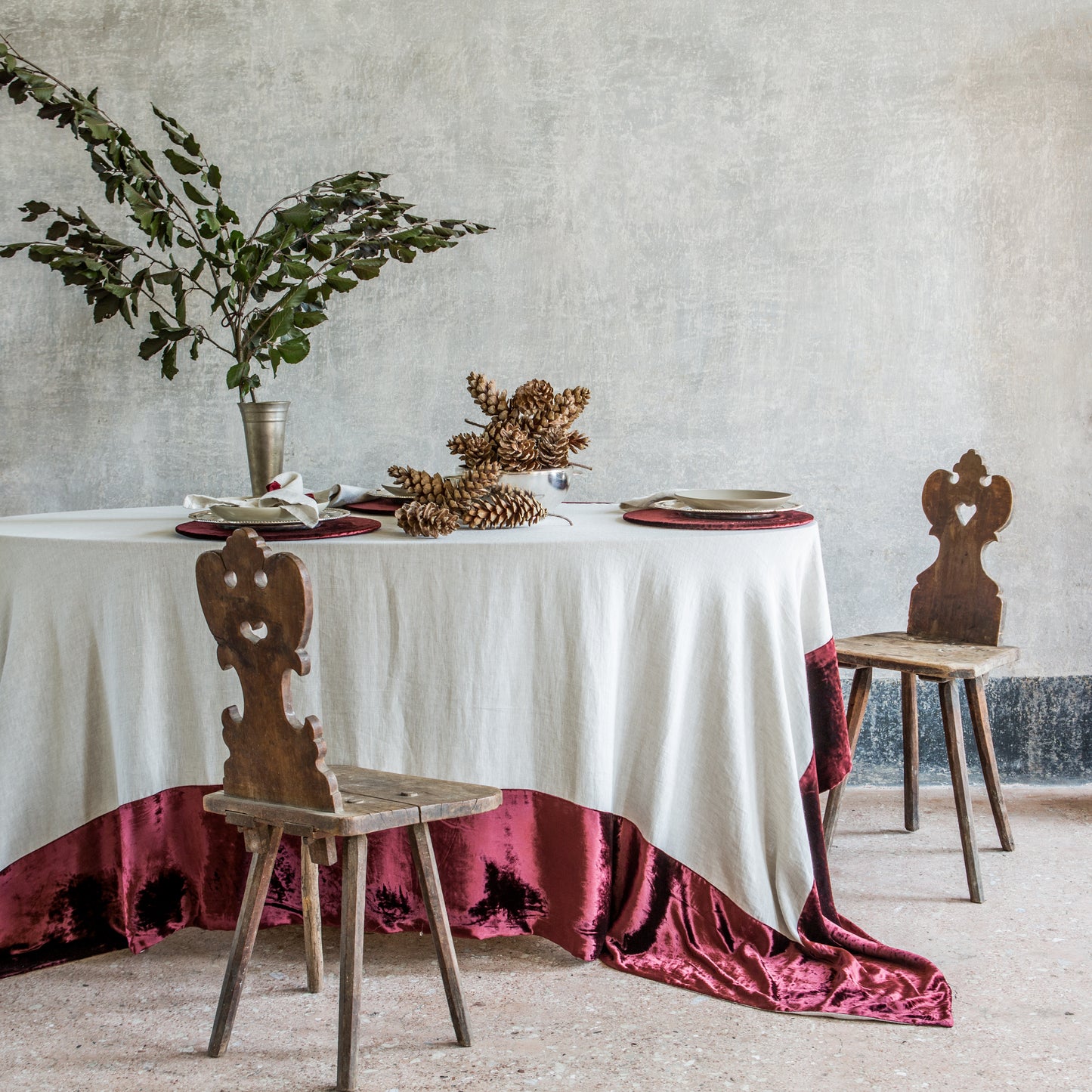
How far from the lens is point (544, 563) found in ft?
6.73

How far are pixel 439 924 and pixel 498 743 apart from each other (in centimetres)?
36

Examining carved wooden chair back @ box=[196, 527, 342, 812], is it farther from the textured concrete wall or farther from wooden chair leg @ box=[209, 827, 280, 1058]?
the textured concrete wall

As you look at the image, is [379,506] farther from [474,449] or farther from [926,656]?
[926,656]

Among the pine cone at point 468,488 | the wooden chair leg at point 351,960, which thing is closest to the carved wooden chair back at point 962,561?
the pine cone at point 468,488

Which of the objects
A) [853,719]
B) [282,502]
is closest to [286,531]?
[282,502]

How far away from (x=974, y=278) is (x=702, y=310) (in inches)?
31.2

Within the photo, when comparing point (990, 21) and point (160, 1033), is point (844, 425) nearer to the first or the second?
point (990, 21)

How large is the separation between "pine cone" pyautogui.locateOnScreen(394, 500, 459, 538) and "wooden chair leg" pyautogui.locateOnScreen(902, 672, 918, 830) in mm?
1229

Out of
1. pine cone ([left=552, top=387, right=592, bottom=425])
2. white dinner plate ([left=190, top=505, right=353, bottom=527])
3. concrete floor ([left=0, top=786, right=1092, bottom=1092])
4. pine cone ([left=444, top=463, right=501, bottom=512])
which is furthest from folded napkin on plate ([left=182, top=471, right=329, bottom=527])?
concrete floor ([left=0, top=786, right=1092, bottom=1092])

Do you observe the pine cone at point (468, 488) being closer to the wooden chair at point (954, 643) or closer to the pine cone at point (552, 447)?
the pine cone at point (552, 447)

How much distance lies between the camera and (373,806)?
1697 mm

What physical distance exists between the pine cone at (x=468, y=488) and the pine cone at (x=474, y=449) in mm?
163

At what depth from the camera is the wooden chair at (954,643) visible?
2639 mm

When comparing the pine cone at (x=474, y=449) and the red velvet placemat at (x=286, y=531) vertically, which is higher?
the pine cone at (x=474, y=449)
